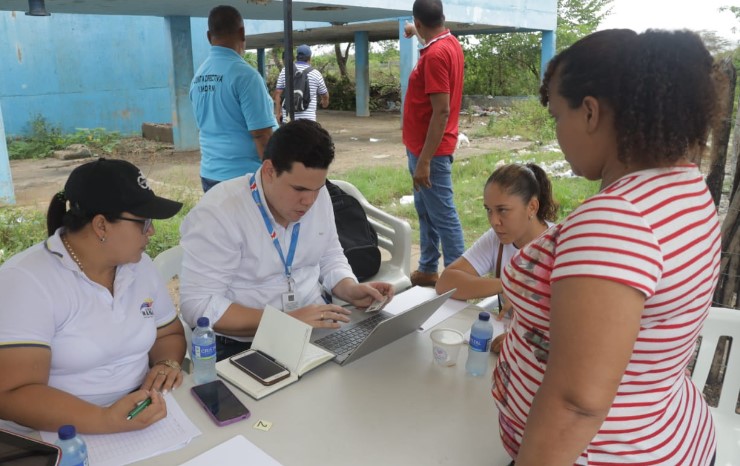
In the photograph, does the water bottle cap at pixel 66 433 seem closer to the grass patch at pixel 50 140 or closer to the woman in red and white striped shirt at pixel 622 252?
the woman in red and white striped shirt at pixel 622 252

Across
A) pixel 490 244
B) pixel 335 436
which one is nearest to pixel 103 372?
pixel 335 436

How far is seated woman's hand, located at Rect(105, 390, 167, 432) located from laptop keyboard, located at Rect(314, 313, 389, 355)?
1.67ft

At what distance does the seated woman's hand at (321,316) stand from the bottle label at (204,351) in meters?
0.33

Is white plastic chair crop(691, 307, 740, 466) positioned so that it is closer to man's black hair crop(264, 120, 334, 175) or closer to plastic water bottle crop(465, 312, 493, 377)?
plastic water bottle crop(465, 312, 493, 377)

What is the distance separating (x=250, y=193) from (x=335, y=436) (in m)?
0.95

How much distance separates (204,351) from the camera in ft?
4.75

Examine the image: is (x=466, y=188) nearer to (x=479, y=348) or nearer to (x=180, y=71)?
(x=479, y=348)

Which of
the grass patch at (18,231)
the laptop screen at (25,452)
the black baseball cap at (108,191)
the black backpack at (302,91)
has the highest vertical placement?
the black backpack at (302,91)

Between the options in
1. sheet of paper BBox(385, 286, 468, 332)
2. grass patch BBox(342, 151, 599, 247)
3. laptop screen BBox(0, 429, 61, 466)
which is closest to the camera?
laptop screen BBox(0, 429, 61, 466)

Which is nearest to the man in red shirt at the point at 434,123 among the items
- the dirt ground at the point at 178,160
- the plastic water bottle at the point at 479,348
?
the plastic water bottle at the point at 479,348

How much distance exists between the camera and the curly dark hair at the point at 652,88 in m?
0.81

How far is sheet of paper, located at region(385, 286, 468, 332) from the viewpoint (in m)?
1.91

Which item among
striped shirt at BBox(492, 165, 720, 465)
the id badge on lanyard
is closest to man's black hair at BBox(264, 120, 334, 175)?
the id badge on lanyard

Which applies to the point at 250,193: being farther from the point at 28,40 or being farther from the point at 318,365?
the point at 28,40
